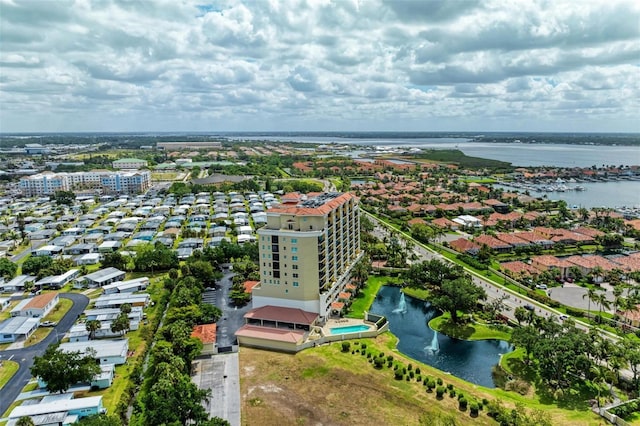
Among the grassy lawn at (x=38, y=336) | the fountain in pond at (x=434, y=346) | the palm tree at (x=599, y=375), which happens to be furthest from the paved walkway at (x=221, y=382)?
the palm tree at (x=599, y=375)

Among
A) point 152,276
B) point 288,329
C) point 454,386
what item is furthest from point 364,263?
point 152,276

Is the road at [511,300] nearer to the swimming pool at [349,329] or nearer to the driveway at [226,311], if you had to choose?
the swimming pool at [349,329]

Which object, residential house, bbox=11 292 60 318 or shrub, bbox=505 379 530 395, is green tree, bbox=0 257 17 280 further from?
shrub, bbox=505 379 530 395

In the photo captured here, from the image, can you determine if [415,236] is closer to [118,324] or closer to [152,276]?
[152,276]

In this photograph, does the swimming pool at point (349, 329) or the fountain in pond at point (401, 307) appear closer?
the swimming pool at point (349, 329)

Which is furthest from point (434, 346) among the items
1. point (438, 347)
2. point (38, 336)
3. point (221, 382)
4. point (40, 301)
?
point (40, 301)

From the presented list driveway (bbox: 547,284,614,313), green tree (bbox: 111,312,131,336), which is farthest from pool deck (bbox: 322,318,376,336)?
driveway (bbox: 547,284,614,313)
